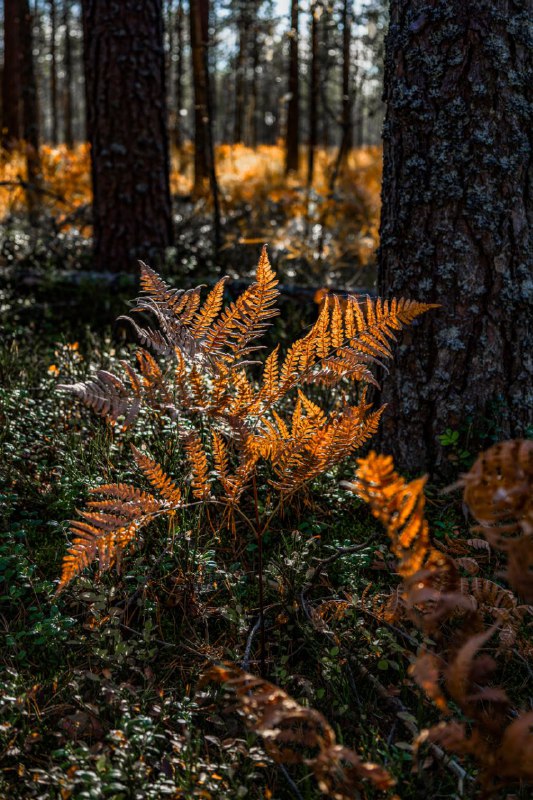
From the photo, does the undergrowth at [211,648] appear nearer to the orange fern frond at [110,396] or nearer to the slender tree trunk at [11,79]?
the orange fern frond at [110,396]

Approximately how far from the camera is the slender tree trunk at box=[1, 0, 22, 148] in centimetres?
1278

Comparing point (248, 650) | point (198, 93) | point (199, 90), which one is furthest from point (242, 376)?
point (198, 93)

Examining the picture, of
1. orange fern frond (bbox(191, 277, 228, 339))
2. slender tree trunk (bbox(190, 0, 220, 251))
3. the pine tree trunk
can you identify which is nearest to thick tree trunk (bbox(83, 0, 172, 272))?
slender tree trunk (bbox(190, 0, 220, 251))

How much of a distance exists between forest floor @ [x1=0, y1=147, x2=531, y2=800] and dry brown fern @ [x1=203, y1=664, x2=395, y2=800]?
60 millimetres

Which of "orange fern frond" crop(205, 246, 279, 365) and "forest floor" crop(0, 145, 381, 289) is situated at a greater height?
"forest floor" crop(0, 145, 381, 289)

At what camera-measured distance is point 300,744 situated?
5.71 ft

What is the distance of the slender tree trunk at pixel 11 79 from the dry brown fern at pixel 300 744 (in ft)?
43.2

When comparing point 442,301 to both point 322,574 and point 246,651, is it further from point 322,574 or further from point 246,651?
point 246,651

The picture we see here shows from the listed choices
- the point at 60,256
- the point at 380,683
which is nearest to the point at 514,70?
the point at 380,683

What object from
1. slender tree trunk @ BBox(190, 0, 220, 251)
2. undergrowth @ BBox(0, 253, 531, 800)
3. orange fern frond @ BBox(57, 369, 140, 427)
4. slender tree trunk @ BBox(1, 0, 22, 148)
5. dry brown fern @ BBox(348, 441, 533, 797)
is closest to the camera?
dry brown fern @ BBox(348, 441, 533, 797)

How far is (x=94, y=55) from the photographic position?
5109 millimetres

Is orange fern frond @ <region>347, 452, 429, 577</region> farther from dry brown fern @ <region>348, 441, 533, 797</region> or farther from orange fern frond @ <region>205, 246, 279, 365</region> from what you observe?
orange fern frond @ <region>205, 246, 279, 365</region>

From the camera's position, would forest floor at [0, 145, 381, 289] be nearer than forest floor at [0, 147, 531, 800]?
No

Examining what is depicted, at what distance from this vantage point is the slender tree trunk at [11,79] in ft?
41.9
